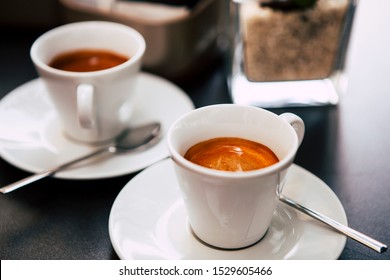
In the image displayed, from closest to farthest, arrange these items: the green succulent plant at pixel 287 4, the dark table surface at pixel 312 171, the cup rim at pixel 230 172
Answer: the cup rim at pixel 230 172 → the dark table surface at pixel 312 171 → the green succulent plant at pixel 287 4

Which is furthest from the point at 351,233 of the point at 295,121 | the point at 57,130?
the point at 57,130

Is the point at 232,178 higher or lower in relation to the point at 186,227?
higher

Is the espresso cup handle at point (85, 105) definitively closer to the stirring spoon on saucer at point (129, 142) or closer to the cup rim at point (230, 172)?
the stirring spoon on saucer at point (129, 142)

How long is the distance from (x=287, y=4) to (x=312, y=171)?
9.9 inches

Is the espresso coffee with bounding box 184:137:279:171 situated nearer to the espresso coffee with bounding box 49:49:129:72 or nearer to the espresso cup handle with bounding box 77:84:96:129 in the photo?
the espresso cup handle with bounding box 77:84:96:129

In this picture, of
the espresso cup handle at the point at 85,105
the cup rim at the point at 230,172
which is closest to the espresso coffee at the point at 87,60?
the espresso cup handle at the point at 85,105

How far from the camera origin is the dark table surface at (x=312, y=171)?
694 millimetres

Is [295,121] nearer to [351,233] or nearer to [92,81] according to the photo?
[351,233]

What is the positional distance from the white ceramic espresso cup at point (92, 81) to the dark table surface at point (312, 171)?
4.0 inches

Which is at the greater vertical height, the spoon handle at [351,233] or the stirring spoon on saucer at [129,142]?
the spoon handle at [351,233]

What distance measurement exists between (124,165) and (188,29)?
0.30m

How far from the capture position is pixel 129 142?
85 centimetres
